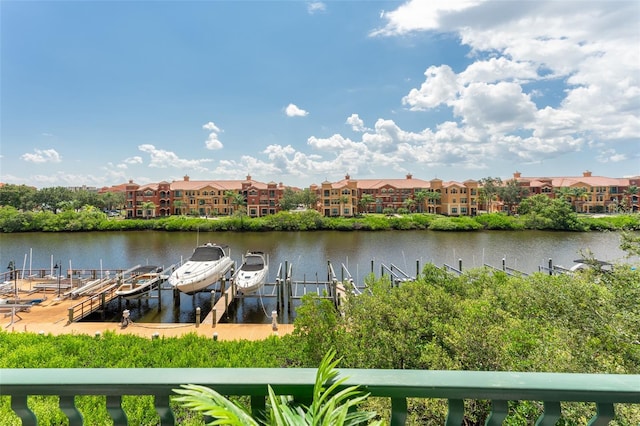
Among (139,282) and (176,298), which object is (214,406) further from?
(139,282)

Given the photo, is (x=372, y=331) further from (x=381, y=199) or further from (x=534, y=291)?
(x=381, y=199)

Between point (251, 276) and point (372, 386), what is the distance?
16548mm

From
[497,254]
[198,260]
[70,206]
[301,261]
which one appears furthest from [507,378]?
[70,206]

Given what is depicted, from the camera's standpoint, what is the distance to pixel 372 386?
4.06 ft

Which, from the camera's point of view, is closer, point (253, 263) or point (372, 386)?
point (372, 386)

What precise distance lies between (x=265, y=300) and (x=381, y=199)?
4730 cm

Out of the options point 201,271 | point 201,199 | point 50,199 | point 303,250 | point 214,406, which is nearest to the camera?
point 214,406

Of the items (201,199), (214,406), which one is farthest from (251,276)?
(201,199)

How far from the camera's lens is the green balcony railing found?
120 cm

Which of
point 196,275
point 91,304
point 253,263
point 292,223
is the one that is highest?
point 292,223

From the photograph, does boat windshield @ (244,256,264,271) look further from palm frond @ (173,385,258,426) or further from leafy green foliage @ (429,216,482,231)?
leafy green foliage @ (429,216,482,231)

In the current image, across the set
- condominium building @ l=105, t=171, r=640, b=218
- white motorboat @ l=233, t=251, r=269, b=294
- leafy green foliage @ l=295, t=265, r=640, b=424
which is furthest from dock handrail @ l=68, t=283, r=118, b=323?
condominium building @ l=105, t=171, r=640, b=218

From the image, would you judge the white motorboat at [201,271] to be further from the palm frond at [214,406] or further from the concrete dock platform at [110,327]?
the palm frond at [214,406]

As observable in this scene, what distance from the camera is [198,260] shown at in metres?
19.1
